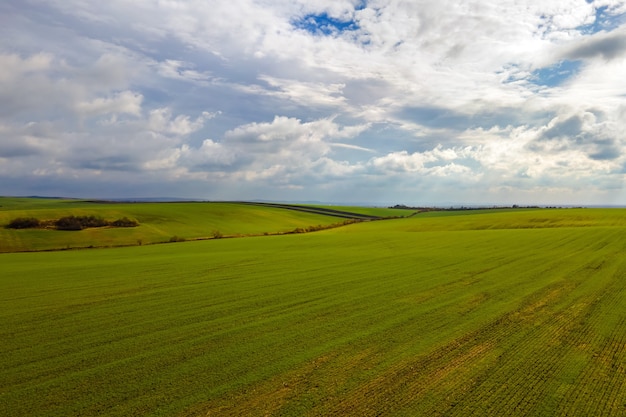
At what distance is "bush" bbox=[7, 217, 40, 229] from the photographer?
2031 inches

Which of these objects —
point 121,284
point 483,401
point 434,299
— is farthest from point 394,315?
point 121,284

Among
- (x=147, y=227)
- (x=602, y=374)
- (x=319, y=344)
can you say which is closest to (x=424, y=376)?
(x=319, y=344)

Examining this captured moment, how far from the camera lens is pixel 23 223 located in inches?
2058

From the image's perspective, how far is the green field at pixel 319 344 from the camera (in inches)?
297

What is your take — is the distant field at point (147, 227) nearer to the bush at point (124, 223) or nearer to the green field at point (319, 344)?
the bush at point (124, 223)

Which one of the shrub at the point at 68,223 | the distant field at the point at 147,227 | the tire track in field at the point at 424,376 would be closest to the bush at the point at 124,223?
the distant field at the point at 147,227

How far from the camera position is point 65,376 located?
855 centimetres

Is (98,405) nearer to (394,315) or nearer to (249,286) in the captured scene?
(394,315)

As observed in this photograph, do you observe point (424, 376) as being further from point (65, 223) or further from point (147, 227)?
point (147, 227)

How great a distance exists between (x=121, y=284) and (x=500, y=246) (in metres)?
29.7

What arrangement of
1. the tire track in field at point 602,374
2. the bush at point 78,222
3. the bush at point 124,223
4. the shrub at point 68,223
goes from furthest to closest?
the bush at point 124,223, the bush at point 78,222, the shrub at point 68,223, the tire track in field at point 602,374

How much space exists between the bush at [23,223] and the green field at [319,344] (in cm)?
3870

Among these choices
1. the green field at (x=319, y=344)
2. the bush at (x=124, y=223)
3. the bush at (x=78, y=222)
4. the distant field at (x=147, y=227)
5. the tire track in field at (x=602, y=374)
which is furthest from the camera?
the bush at (x=124, y=223)

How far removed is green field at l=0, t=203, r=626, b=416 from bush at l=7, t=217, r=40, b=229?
127ft
